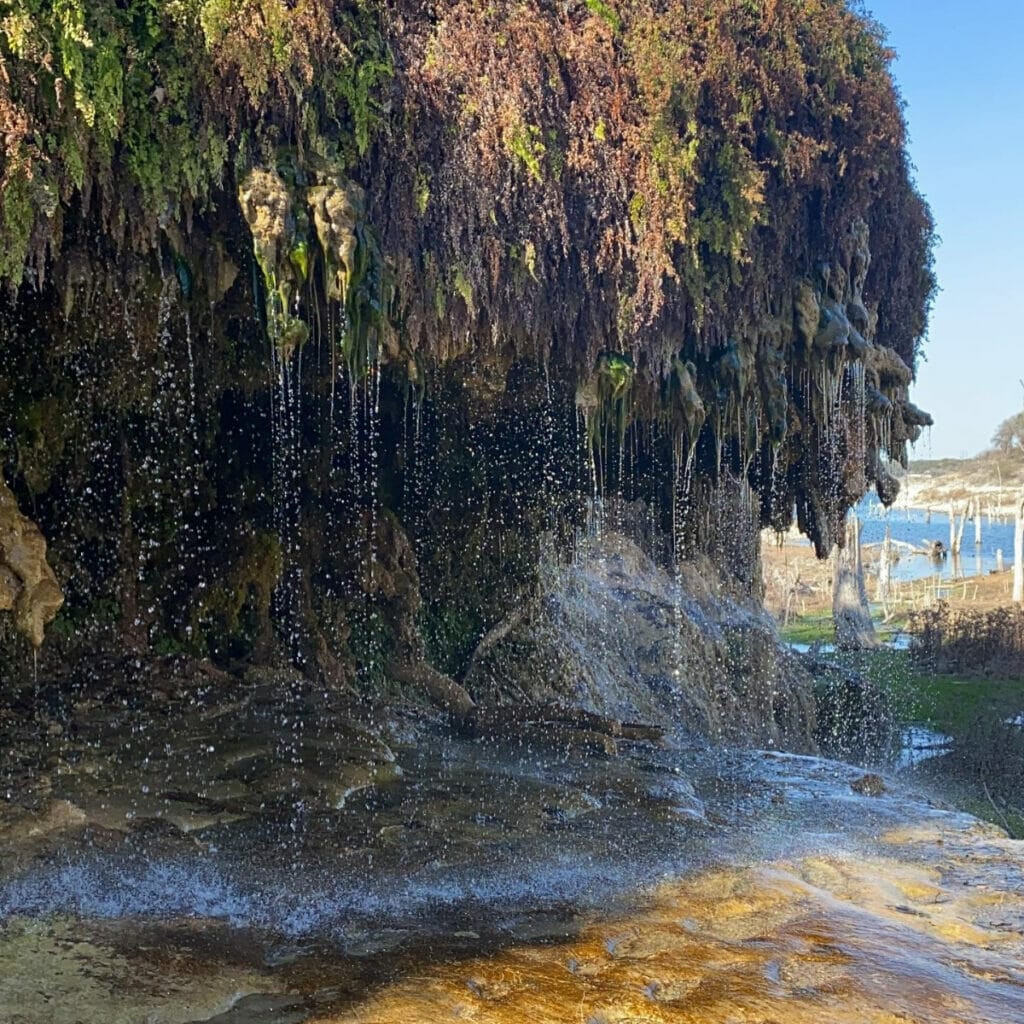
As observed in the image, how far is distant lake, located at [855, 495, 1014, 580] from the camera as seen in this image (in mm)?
77625

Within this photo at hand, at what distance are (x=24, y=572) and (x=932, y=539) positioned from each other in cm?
9503

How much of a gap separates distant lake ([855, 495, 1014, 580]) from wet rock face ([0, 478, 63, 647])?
6663 centimetres

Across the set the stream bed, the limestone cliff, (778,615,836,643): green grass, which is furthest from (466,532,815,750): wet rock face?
(778,615,836,643): green grass

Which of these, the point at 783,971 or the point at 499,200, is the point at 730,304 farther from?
the point at 783,971

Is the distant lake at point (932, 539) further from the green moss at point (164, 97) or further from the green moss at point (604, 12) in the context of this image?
the green moss at point (164, 97)

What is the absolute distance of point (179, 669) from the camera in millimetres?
11070

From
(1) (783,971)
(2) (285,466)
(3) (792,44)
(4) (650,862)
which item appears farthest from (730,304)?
(1) (783,971)

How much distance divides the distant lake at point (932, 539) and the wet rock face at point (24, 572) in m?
66.6

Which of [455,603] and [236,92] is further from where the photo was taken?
[455,603]

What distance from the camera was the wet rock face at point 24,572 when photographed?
8445 millimetres

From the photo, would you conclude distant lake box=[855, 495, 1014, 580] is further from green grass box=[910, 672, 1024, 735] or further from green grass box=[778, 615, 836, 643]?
green grass box=[910, 672, 1024, 735]

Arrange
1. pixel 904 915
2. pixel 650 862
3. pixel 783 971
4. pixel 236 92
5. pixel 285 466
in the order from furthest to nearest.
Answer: pixel 285 466
pixel 236 92
pixel 650 862
pixel 904 915
pixel 783 971

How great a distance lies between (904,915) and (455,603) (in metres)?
8.83

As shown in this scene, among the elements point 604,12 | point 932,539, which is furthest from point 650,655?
point 932,539
